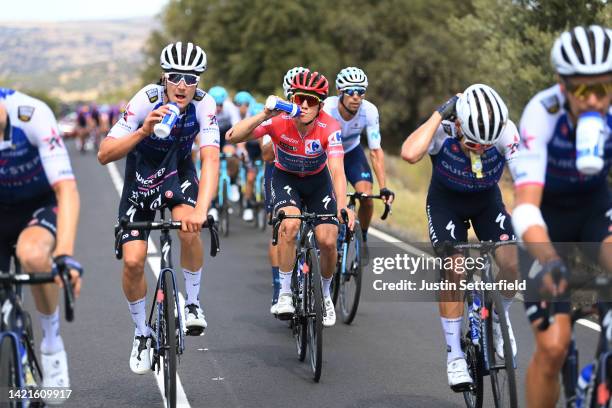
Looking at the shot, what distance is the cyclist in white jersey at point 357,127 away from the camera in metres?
10.3

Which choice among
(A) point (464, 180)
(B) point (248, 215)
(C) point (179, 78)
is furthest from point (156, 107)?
(B) point (248, 215)

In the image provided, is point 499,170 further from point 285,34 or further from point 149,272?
point 285,34

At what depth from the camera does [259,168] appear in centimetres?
1688

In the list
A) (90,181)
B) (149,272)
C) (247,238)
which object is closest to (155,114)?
(149,272)

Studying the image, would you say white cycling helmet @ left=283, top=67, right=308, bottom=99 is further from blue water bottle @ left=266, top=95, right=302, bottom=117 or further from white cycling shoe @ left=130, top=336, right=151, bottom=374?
white cycling shoe @ left=130, top=336, right=151, bottom=374

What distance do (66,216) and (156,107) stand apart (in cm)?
193

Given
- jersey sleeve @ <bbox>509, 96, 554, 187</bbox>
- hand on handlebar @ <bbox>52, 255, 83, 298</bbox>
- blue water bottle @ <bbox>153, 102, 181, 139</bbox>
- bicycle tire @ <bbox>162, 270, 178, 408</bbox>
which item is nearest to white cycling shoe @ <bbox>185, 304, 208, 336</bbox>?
bicycle tire @ <bbox>162, 270, 178, 408</bbox>

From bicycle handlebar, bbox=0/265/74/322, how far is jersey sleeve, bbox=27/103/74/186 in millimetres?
523

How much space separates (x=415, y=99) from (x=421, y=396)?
43833 mm

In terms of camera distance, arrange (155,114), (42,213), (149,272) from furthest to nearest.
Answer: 1. (149,272)
2. (155,114)
3. (42,213)

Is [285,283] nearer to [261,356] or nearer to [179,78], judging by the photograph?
[261,356]

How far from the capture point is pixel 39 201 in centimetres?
586

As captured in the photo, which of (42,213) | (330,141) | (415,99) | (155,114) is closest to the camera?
(42,213)

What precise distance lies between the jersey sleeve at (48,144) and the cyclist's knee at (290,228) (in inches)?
130
